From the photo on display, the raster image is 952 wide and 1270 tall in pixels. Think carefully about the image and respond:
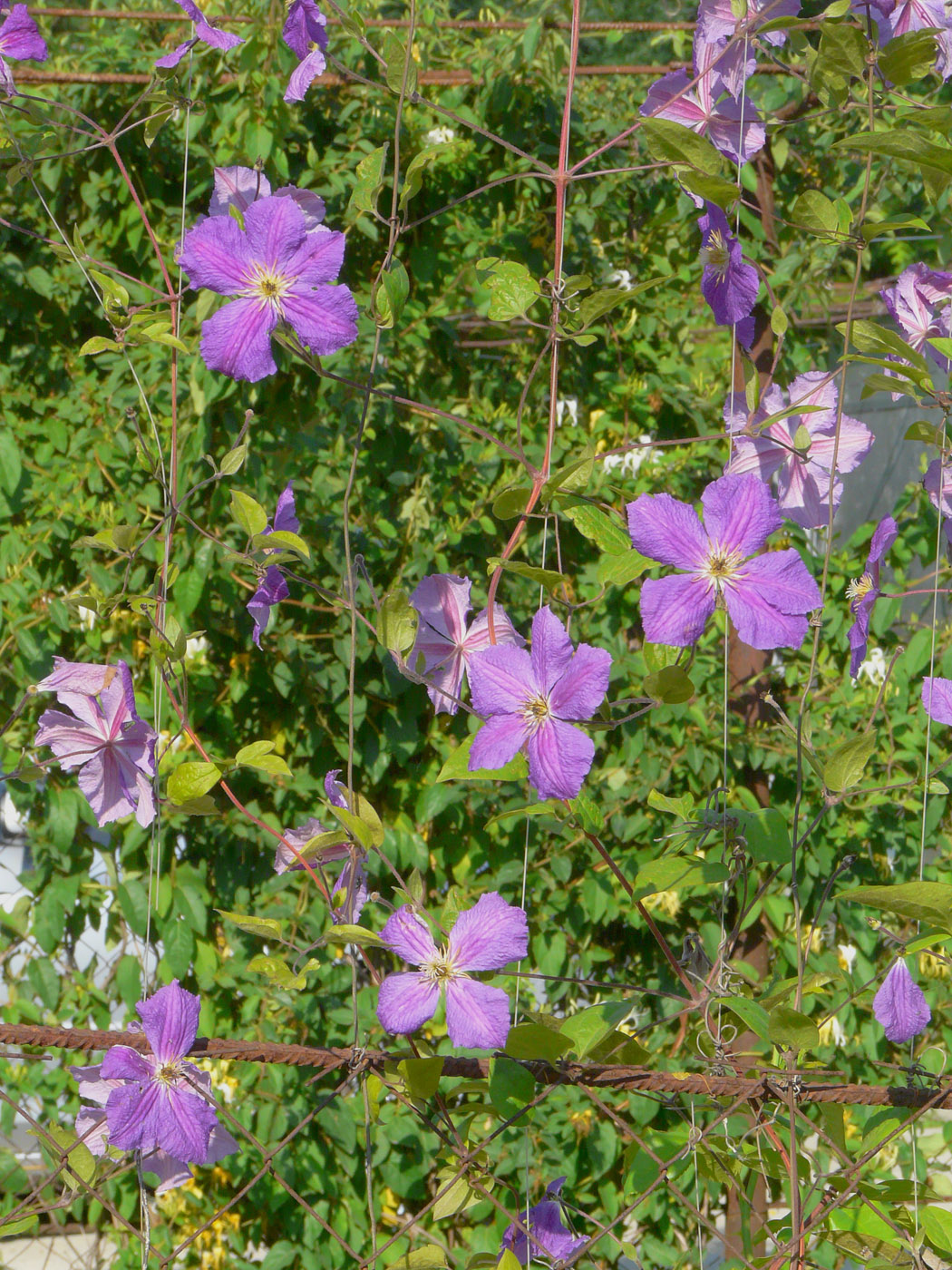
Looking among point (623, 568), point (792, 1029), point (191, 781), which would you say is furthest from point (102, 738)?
point (792, 1029)

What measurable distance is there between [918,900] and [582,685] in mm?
241

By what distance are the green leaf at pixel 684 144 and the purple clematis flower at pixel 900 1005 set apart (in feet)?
1.91

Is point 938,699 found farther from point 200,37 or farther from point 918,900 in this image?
point 200,37

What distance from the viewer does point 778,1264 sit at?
77 cm

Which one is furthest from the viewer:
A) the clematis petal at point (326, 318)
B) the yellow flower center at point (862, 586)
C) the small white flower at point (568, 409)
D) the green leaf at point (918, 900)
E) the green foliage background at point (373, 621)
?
the small white flower at point (568, 409)

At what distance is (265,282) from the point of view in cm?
80

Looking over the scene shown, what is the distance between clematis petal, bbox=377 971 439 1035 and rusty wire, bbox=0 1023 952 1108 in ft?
0.14

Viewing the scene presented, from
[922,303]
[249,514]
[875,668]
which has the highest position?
[922,303]

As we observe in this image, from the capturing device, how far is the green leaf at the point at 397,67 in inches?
32.8

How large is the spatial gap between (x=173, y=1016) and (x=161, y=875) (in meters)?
0.87

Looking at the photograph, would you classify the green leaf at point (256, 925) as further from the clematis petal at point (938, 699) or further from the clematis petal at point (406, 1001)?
the clematis petal at point (938, 699)

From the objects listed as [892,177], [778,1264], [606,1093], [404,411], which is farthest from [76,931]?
[892,177]

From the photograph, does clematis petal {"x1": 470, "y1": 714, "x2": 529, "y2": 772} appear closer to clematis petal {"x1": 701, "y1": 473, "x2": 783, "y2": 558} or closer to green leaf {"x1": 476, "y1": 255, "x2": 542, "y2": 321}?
clematis petal {"x1": 701, "y1": 473, "x2": 783, "y2": 558}

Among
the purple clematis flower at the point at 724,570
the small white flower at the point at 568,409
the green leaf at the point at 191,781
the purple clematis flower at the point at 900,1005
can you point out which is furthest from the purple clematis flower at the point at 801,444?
the small white flower at the point at 568,409
